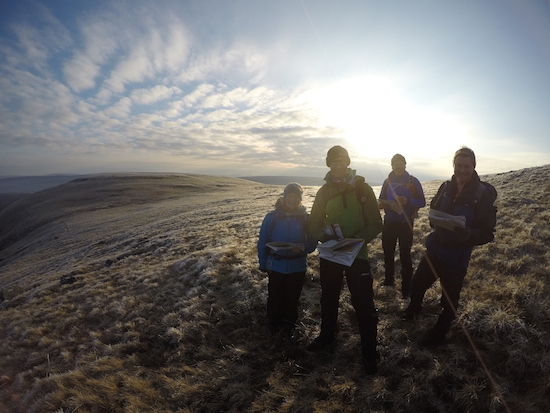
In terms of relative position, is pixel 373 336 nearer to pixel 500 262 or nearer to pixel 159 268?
pixel 500 262

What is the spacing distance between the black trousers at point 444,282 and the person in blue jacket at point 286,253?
83.6 inches

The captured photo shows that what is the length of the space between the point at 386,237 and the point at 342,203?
9.12 feet

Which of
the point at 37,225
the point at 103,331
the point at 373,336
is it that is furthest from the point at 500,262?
the point at 37,225

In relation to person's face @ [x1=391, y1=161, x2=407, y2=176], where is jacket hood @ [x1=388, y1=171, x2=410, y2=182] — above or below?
below

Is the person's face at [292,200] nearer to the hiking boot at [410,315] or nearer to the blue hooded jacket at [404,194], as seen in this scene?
the blue hooded jacket at [404,194]

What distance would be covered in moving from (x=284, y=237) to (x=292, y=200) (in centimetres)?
84

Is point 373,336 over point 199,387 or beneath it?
over

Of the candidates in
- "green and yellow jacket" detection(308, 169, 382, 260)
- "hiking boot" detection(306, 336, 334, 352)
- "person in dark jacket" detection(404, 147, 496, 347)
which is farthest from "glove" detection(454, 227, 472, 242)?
"hiking boot" detection(306, 336, 334, 352)

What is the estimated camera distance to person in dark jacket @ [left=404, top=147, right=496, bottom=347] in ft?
13.4

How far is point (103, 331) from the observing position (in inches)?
297

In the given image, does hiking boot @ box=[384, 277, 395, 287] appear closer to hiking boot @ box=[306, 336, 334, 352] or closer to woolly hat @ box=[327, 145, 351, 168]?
hiking boot @ box=[306, 336, 334, 352]

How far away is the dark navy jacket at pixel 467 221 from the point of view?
4.07 meters

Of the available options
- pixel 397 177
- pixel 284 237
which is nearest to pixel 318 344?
pixel 284 237

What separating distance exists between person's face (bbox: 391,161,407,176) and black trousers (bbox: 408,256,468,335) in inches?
106
